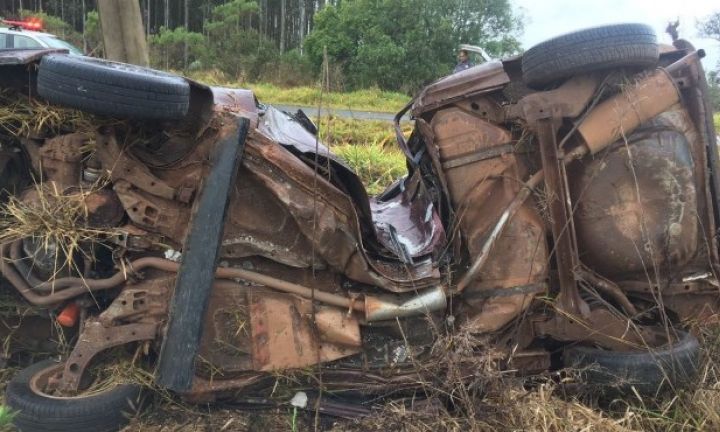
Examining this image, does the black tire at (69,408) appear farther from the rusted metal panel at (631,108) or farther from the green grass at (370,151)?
the green grass at (370,151)

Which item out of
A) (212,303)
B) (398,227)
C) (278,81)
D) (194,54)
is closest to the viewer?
(212,303)

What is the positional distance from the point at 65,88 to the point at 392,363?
1.72 metres

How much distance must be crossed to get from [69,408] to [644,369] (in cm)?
235

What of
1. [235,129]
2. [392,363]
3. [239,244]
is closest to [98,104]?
[235,129]

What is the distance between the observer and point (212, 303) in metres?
2.38

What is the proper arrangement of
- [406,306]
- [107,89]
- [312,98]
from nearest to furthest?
1. [107,89]
2. [406,306]
3. [312,98]

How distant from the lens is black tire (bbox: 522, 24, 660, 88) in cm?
241

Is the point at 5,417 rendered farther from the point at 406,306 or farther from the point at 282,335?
the point at 406,306

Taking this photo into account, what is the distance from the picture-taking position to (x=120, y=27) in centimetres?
688

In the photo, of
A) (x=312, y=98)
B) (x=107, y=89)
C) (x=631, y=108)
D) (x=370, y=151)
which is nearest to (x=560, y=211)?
(x=631, y=108)

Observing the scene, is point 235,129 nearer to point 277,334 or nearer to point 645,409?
point 277,334

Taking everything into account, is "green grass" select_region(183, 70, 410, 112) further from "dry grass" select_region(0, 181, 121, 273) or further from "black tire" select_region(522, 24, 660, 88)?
"dry grass" select_region(0, 181, 121, 273)

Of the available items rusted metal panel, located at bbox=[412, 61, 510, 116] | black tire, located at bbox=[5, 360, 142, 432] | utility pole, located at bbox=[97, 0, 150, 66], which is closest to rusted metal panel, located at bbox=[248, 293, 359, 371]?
black tire, located at bbox=[5, 360, 142, 432]

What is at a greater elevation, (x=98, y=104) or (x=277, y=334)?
(x=98, y=104)
